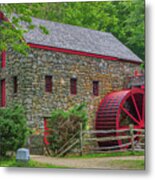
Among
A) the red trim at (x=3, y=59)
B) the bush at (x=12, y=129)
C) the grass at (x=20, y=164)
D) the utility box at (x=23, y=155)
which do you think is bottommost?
the grass at (x=20, y=164)

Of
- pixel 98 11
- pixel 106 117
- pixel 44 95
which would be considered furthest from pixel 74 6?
pixel 106 117

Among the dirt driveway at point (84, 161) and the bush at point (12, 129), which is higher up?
the bush at point (12, 129)

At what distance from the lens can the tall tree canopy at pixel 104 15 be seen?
846 centimetres

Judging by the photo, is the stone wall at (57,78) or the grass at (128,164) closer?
the grass at (128,164)

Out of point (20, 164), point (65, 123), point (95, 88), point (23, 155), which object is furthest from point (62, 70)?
point (20, 164)

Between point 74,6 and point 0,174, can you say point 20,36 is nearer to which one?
point 74,6

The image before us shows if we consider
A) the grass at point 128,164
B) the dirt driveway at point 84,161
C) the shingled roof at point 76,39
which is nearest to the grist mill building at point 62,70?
the shingled roof at point 76,39

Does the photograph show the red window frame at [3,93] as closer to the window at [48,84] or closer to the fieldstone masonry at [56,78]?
the fieldstone masonry at [56,78]

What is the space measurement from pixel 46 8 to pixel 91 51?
1.71m

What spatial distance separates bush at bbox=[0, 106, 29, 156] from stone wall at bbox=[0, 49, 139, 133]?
0.69 feet

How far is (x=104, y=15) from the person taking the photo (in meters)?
9.19

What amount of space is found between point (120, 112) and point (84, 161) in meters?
3.60

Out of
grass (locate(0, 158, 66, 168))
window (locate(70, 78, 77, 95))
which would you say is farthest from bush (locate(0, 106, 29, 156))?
window (locate(70, 78, 77, 95))

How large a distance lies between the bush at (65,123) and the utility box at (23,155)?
74 centimetres
